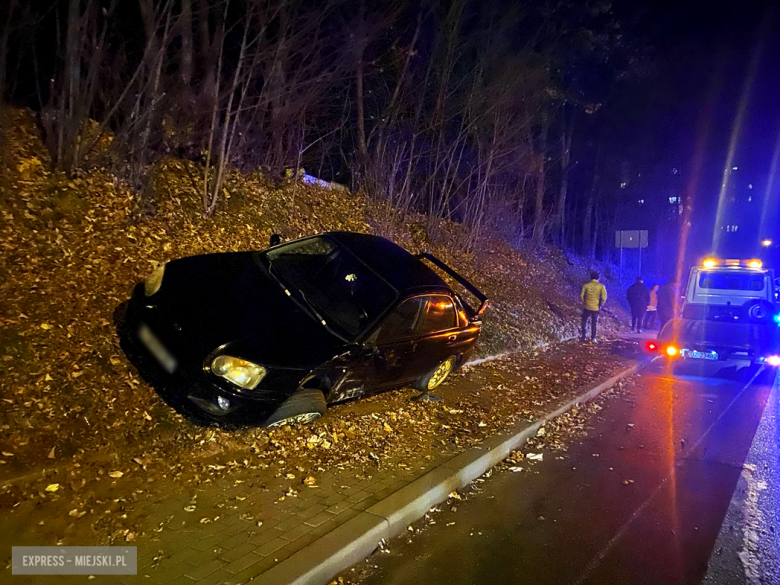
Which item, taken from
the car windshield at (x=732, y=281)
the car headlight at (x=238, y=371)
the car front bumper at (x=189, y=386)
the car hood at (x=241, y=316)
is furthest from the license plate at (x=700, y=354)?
the car headlight at (x=238, y=371)

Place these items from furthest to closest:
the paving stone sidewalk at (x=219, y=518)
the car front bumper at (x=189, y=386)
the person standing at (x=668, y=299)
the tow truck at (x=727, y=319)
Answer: the person standing at (x=668, y=299), the tow truck at (x=727, y=319), the car front bumper at (x=189, y=386), the paving stone sidewalk at (x=219, y=518)

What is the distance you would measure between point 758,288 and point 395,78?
939 cm

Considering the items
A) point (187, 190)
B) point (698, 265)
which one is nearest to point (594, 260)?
point (698, 265)

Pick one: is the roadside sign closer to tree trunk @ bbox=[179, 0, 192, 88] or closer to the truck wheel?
the truck wheel

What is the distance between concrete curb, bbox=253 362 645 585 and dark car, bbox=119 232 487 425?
1.08 metres

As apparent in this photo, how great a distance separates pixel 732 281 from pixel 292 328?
35.2 feet

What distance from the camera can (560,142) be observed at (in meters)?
22.3

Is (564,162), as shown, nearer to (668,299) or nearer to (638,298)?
(638,298)

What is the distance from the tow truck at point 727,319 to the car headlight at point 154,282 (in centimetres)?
812

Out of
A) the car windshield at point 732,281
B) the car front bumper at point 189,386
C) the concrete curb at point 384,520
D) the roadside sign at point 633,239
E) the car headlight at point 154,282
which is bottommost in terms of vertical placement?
the concrete curb at point 384,520

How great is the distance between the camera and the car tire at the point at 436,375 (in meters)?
6.69

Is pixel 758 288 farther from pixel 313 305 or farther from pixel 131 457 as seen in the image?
pixel 131 457

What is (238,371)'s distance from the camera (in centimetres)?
433

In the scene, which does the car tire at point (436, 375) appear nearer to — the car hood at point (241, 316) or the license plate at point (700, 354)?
the car hood at point (241, 316)
